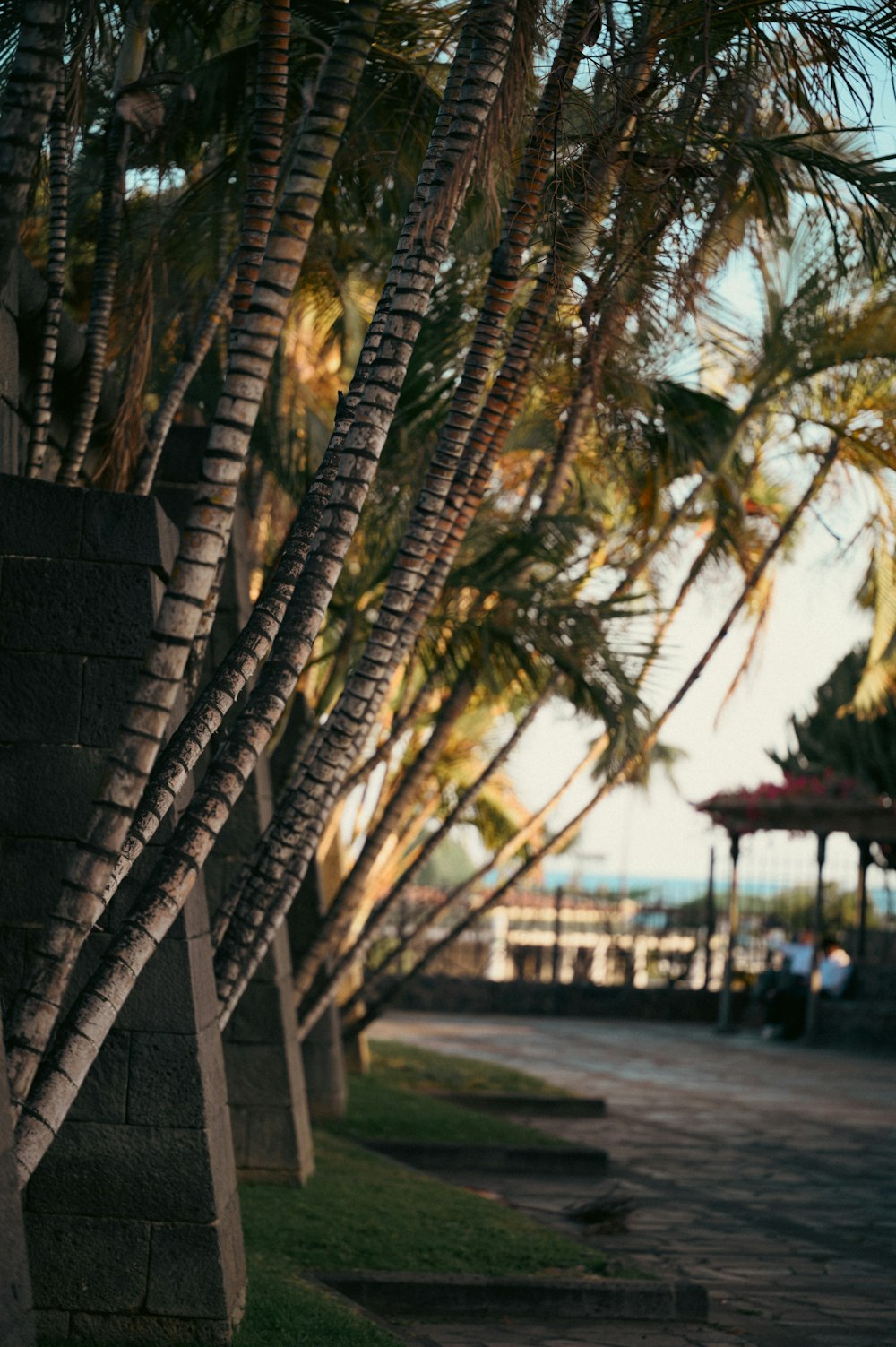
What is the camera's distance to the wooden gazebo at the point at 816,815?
59.3 ft

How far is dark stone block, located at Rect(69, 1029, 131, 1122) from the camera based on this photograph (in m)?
4.98

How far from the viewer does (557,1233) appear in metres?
7.13

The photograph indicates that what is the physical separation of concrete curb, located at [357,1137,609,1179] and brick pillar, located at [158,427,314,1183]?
1.67 metres

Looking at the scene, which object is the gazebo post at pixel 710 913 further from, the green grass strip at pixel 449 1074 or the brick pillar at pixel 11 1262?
the brick pillar at pixel 11 1262

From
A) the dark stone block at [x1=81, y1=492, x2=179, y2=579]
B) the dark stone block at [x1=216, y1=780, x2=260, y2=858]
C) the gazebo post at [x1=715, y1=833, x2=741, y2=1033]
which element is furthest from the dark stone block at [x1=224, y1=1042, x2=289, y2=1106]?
the gazebo post at [x1=715, y1=833, x2=741, y2=1033]

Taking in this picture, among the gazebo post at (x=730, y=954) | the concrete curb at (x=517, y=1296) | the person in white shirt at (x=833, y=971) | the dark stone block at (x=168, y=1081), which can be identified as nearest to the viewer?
the dark stone block at (x=168, y=1081)

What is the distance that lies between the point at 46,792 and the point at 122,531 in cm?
91

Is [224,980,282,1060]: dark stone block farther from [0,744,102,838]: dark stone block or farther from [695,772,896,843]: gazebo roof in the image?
[695,772,896,843]: gazebo roof

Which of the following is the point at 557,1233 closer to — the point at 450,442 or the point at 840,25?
the point at 450,442

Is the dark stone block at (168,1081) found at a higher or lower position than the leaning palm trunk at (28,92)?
lower

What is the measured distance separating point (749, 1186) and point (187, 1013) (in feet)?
17.7

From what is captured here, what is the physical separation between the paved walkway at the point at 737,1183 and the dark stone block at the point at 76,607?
278 cm

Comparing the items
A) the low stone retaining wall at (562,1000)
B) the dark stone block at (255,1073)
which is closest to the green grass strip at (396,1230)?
the dark stone block at (255,1073)

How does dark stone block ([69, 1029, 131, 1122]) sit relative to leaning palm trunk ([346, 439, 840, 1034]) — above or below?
below
